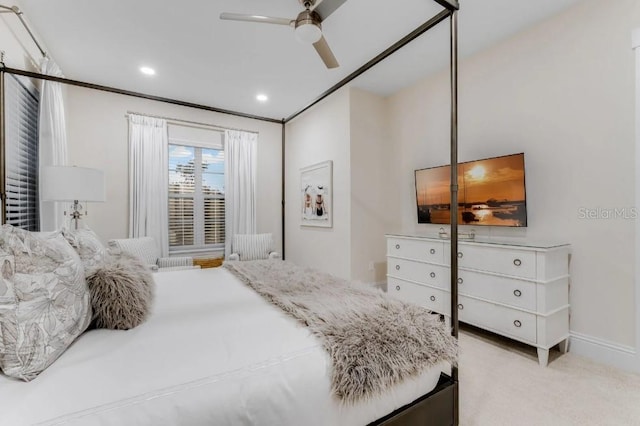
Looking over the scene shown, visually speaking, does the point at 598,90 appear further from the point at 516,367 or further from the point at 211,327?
the point at 211,327

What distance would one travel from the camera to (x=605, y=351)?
2156 millimetres

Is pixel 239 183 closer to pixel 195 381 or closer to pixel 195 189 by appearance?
pixel 195 189

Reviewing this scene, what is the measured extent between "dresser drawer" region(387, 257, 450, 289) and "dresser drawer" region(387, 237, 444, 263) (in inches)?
2.6

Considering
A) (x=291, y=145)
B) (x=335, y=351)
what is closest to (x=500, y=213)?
(x=335, y=351)

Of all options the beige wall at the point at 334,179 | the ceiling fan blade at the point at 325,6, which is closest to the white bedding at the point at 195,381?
the ceiling fan blade at the point at 325,6

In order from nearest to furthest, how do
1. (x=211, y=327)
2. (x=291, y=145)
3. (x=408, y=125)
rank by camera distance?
(x=211, y=327), (x=408, y=125), (x=291, y=145)

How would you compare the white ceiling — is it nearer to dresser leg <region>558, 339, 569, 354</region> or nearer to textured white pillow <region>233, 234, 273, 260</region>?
textured white pillow <region>233, 234, 273, 260</region>

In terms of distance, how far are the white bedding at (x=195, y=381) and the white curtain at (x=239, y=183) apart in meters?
3.18

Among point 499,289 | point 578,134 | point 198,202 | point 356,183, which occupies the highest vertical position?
point 578,134

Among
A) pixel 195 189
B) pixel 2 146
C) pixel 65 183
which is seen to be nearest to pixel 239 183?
pixel 195 189

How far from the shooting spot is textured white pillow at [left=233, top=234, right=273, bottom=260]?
4.05 meters

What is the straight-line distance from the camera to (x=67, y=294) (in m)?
1.05

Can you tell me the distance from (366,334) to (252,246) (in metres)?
3.18

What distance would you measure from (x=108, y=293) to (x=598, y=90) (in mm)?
3547
